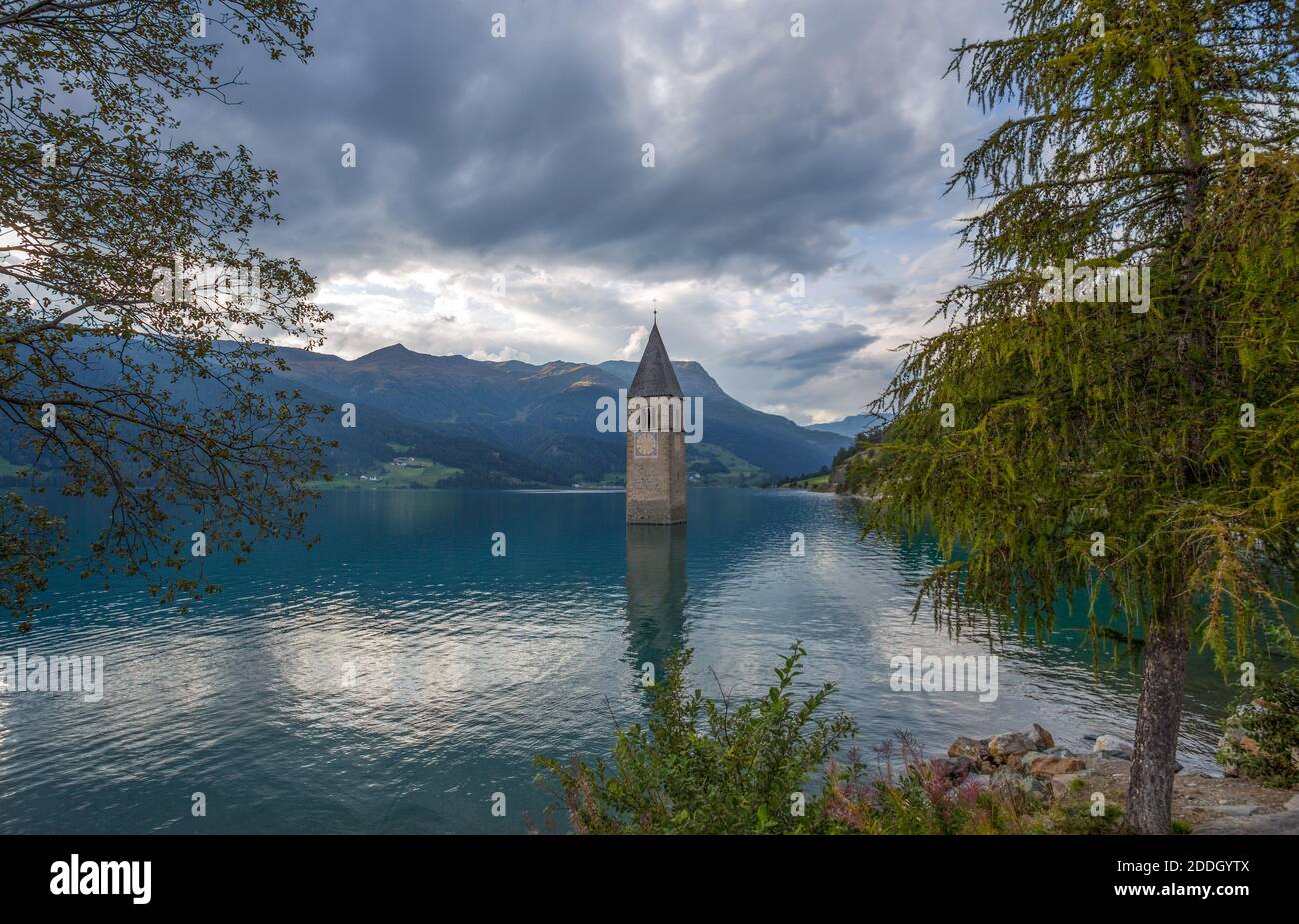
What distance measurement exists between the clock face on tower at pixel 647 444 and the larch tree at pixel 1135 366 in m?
75.7

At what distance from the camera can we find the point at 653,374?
287 ft

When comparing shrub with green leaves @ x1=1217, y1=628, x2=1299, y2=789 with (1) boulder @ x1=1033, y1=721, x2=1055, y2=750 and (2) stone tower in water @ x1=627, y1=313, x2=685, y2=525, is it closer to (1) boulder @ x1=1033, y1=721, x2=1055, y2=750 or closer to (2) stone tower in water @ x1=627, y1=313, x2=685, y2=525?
(1) boulder @ x1=1033, y1=721, x2=1055, y2=750

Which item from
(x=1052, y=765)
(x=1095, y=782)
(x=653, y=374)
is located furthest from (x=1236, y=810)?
(x=653, y=374)

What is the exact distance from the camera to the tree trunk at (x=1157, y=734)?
27.9ft

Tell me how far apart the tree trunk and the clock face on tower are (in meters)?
76.2

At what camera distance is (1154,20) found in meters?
7.67

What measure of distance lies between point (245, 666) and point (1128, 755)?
111ft

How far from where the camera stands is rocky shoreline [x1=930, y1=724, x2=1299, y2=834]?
10.5 metres

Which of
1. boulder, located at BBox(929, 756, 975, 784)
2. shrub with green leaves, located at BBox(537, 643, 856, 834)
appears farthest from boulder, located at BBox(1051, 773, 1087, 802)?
shrub with green leaves, located at BBox(537, 643, 856, 834)

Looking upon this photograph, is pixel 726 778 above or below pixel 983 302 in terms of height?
below

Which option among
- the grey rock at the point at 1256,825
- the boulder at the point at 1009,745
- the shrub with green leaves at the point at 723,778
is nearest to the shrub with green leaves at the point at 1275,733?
the grey rock at the point at 1256,825
